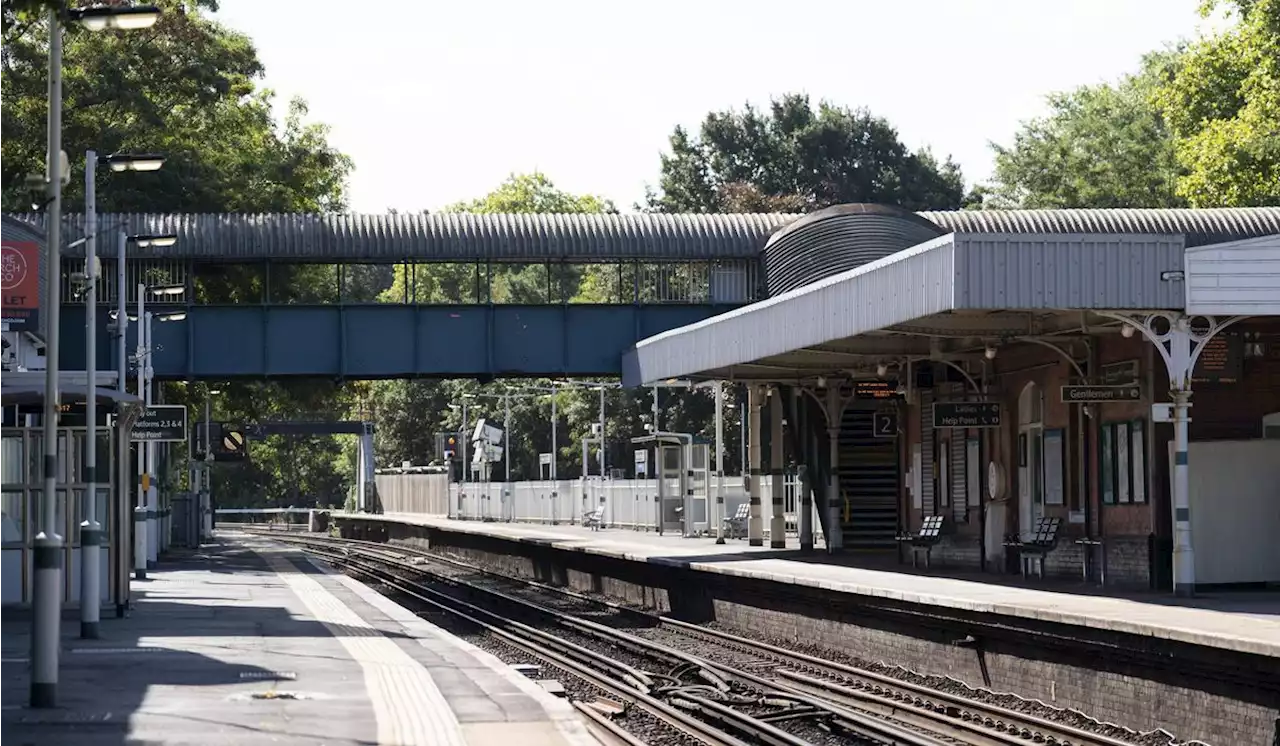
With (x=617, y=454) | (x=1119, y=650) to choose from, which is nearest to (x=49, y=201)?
(x=1119, y=650)

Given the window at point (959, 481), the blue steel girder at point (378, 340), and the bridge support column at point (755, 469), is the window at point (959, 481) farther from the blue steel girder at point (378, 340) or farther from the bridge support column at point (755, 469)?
the blue steel girder at point (378, 340)

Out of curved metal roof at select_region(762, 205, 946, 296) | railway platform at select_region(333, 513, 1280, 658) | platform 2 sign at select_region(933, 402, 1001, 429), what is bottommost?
railway platform at select_region(333, 513, 1280, 658)

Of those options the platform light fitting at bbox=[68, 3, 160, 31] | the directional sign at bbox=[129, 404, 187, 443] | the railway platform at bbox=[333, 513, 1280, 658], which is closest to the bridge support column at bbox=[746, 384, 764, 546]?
the railway platform at bbox=[333, 513, 1280, 658]

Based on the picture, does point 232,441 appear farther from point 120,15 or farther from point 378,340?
point 120,15

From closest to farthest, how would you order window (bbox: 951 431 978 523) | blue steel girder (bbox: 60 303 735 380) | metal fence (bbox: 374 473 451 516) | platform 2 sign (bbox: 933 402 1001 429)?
platform 2 sign (bbox: 933 402 1001 429) < window (bbox: 951 431 978 523) < blue steel girder (bbox: 60 303 735 380) < metal fence (bbox: 374 473 451 516)

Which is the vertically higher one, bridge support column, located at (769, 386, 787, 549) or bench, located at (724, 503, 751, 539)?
bridge support column, located at (769, 386, 787, 549)

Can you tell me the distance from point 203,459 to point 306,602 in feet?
106

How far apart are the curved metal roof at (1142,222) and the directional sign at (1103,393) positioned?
65.6 ft

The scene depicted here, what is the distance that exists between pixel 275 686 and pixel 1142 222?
31553mm

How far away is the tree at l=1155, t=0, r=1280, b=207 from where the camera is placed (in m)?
55.6

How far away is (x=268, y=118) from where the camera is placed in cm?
7356

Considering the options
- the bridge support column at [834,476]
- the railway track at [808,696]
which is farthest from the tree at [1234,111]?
the railway track at [808,696]

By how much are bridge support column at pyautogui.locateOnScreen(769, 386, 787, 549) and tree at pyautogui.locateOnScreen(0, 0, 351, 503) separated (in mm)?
15535

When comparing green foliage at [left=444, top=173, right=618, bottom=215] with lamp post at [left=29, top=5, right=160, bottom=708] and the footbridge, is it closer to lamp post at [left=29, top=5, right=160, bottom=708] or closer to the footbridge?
the footbridge
